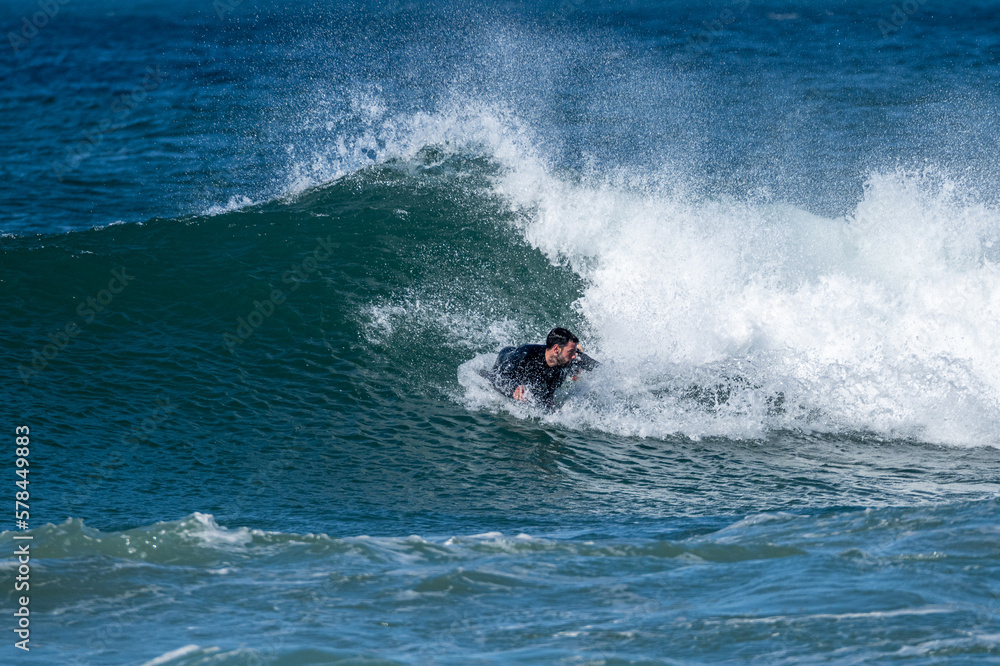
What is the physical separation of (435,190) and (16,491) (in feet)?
25.3

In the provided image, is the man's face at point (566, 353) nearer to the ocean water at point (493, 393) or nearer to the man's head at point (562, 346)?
the man's head at point (562, 346)

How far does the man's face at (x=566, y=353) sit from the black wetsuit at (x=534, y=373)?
10cm

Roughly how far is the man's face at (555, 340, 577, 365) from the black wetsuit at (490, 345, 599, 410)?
0.33 ft

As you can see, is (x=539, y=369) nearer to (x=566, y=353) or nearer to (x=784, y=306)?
(x=566, y=353)

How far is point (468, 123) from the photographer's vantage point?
659 inches

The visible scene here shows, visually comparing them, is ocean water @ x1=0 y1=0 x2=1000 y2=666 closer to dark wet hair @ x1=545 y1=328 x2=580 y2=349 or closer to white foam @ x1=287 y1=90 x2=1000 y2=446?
white foam @ x1=287 y1=90 x2=1000 y2=446

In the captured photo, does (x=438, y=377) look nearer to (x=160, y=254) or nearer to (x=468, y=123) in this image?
(x=160, y=254)

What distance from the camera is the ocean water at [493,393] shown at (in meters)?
5.63

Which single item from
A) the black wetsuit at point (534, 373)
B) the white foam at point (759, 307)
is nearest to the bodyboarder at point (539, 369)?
the black wetsuit at point (534, 373)

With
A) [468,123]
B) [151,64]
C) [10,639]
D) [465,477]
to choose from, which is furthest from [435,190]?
[151,64]

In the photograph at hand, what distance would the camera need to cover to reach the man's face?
9.51 meters

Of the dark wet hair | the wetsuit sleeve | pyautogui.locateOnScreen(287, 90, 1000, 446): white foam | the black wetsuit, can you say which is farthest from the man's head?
pyautogui.locateOnScreen(287, 90, 1000, 446): white foam

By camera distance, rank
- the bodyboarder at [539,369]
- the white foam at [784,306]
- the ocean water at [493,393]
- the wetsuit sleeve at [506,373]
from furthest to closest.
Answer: the wetsuit sleeve at [506,373] < the white foam at [784,306] < the bodyboarder at [539,369] < the ocean water at [493,393]

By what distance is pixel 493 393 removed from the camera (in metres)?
10.2
